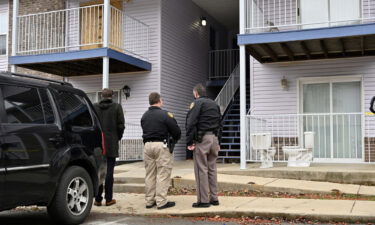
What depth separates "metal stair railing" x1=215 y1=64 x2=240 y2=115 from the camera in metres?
15.0

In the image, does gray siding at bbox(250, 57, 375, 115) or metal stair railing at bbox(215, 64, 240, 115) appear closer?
gray siding at bbox(250, 57, 375, 115)

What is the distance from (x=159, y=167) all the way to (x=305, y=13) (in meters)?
7.25

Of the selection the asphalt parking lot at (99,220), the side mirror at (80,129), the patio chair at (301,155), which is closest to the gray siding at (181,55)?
the patio chair at (301,155)

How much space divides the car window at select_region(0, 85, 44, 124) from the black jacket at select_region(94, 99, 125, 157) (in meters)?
1.67

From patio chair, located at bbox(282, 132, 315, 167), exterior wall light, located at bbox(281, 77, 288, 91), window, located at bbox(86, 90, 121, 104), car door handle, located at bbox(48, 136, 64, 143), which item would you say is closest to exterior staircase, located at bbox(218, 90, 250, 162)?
exterior wall light, located at bbox(281, 77, 288, 91)

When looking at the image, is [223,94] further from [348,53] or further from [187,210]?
[187,210]

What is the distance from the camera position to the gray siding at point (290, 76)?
1140 centimetres

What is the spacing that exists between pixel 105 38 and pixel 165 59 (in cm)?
259

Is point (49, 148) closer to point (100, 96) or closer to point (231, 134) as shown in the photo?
point (100, 96)

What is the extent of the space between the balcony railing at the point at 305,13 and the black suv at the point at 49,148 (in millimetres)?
5959

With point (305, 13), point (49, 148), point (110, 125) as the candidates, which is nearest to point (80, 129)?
point (49, 148)

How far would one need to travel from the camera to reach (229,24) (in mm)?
18672

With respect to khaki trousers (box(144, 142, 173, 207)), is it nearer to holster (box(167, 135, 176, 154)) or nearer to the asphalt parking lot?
holster (box(167, 135, 176, 154))

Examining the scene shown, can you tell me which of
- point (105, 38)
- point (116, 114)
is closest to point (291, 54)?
point (105, 38)
